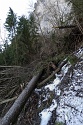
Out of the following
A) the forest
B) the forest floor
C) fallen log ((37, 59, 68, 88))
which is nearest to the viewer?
the forest floor

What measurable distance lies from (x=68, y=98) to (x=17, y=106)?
1.44 m

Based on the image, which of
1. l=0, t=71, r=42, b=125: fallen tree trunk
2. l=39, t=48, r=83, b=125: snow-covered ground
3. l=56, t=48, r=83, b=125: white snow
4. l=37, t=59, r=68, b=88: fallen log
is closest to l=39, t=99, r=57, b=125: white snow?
l=39, t=48, r=83, b=125: snow-covered ground

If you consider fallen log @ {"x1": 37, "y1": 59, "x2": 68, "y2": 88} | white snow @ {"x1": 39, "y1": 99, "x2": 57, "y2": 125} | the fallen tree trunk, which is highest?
fallen log @ {"x1": 37, "y1": 59, "x2": 68, "y2": 88}

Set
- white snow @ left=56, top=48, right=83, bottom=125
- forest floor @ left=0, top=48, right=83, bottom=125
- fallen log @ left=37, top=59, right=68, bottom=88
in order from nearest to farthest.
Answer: white snow @ left=56, top=48, right=83, bottom=125
forest floor @ left=0, top=48, right=83, bottom=125
fallen log @ left=37, top=59, right=68, bottom=88

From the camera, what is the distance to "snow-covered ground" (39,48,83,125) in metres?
5.10

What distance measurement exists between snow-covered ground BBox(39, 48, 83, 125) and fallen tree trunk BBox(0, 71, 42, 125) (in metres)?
0.49

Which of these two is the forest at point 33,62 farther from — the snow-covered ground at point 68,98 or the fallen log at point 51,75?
the snow-covered ground at point 68,98

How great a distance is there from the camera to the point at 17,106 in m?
5.90

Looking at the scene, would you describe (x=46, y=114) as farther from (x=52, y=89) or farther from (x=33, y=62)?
(x=33, y=62)

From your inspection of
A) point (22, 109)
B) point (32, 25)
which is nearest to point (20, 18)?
point (32, 25)

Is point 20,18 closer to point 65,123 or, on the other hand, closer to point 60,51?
point 60,51

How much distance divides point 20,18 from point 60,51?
4828mm

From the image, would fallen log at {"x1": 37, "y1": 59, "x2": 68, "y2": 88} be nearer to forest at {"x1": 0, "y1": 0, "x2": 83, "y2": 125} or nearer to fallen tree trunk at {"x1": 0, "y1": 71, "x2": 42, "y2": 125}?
forest at {"x1": 0, "y1": 0, "x2": 83, "y2": 125}

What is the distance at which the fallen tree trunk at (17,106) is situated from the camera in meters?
5.26
